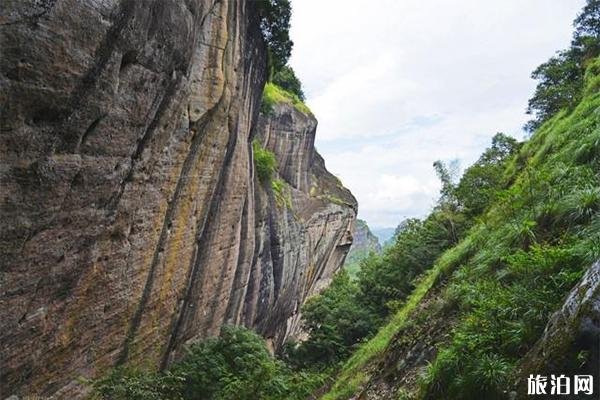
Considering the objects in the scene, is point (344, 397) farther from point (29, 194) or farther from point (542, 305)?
point (29, 194)

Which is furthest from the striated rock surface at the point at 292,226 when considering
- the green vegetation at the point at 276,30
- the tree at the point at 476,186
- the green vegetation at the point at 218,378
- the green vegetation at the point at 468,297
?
the tree at the point at 476,186

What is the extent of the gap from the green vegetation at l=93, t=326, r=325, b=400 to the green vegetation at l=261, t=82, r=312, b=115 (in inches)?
711

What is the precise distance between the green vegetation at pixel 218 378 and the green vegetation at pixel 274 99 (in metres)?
18.1

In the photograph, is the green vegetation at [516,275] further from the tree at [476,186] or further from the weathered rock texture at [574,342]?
the tree at [476,186]

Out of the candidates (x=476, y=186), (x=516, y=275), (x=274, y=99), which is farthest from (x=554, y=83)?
(x=516, y=275)

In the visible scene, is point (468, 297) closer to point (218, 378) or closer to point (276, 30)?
point (218, 378)

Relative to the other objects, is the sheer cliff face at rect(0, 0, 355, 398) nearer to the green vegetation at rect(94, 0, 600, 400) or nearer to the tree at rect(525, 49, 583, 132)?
the green vegetation at rect(94, 0, 600, 400)

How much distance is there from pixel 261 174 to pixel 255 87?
20.6ft

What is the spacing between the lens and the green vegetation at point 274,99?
93.7 ft

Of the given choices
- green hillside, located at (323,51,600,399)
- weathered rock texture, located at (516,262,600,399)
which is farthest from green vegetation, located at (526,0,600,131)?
weathered rock texture, located at (516,262,600,399)

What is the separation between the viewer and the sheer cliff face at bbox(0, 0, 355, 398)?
23.7 ft

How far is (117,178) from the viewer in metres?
9.64

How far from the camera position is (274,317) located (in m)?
25.8

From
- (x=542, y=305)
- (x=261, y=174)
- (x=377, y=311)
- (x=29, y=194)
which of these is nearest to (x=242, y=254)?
(x=261, y=174)
